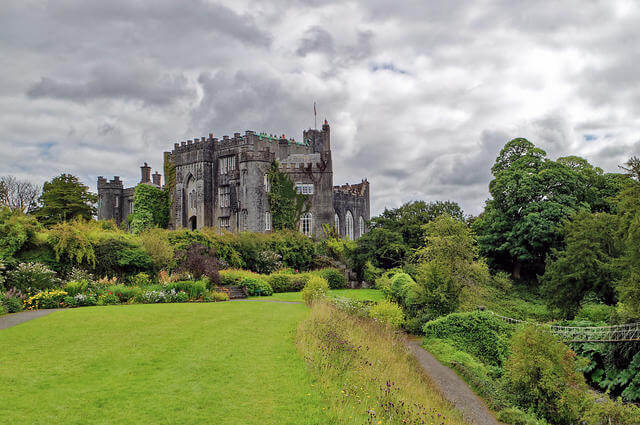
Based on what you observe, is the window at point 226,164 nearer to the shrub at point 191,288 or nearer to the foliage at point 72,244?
the foliage at point 72,244

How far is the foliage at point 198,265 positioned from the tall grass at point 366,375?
33.8 ft

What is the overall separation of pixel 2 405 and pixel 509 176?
32.8 metres

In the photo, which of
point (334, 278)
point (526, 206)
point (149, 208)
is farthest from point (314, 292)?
point (149, 208)

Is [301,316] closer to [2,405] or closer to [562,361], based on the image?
[562,361]

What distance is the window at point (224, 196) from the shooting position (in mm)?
45312

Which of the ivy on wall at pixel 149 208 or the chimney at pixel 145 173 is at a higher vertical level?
the chimney at pixel 145 173

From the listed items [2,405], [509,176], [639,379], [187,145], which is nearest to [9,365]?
[2,405]

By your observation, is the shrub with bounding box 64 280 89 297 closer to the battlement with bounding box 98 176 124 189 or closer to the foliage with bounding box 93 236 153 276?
the foliage with bounding box 93 236 153 276

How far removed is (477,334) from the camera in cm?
1808

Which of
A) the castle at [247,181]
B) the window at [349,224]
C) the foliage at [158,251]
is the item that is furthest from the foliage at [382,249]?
the foliage at [158,251]

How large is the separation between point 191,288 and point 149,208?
2953 cm

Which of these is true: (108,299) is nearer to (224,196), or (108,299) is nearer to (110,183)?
(224,196)

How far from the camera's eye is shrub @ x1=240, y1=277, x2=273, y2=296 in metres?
25.4

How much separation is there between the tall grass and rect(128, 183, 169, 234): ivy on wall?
3643cm
